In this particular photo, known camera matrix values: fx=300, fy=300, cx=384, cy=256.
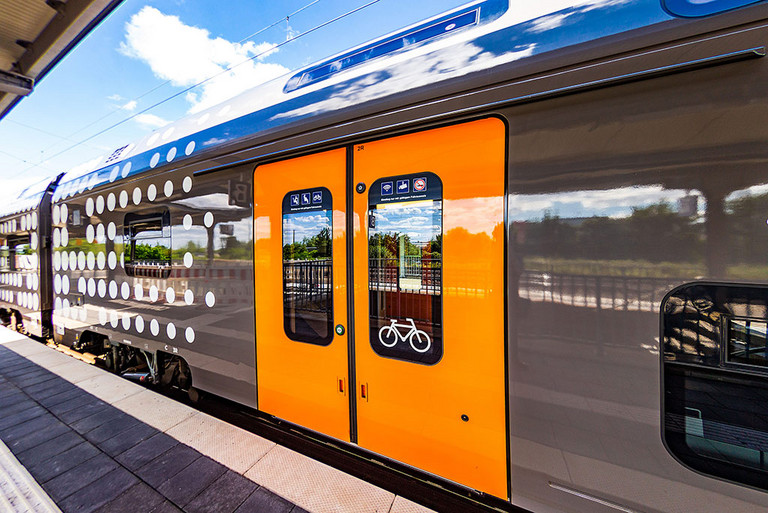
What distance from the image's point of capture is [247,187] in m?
2.81

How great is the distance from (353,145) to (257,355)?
2.07 meters

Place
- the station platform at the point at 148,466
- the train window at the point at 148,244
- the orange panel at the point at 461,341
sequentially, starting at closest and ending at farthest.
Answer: the orange panel at the point at 461,341
the station platform at the point at 148,466
the train window at the point at 148,244

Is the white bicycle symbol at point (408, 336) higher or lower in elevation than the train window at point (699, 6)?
lower

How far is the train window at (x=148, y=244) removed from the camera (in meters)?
3.44

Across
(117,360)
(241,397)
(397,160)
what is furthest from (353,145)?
(117,360)

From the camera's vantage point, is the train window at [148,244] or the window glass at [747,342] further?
the train window at [148,244]

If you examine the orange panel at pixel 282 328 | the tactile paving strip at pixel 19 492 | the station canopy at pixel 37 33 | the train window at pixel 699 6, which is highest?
the station canopy at pixel 37 33

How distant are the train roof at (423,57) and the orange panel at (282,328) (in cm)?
40

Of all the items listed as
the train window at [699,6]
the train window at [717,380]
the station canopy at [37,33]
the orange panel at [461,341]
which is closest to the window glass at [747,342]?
the train window at [717,380]

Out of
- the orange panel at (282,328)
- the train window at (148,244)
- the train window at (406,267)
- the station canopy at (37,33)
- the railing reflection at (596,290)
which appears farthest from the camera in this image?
the station canopy at (37,33)

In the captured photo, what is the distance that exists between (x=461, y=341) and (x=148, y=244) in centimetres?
384

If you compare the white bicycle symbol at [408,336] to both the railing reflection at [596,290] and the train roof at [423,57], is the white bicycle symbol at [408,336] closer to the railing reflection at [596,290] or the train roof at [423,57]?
the railing reflection at [596,290]

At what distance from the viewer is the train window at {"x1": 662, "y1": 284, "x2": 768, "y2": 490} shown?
1263 mm

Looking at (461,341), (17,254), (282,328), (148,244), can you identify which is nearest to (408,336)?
(461,341)
